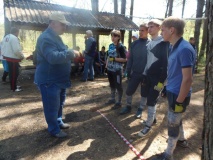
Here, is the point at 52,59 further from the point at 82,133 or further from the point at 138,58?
the point at 138,58

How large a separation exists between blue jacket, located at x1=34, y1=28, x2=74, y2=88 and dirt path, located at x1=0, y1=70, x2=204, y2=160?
1.05 meters

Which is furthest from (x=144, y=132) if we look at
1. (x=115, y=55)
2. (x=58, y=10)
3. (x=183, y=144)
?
(x=58, y=10)

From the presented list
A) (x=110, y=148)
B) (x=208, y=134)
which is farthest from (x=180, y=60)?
(x=110, y=148)

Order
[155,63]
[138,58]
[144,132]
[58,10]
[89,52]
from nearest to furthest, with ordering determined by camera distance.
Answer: [155,63], [144,132], [138,58], [89,52], [58,10]

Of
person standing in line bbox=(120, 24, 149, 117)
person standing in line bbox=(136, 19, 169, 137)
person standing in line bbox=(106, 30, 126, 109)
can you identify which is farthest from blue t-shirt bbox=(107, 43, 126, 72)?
person standing in line bbox=(136, 19, 169, 137)

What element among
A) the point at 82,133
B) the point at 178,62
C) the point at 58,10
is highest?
the point at 58,10

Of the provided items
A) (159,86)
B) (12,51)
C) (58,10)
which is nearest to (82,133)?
(159,86)

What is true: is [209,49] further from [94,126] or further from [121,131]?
[94,126]

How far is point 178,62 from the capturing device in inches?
97.0

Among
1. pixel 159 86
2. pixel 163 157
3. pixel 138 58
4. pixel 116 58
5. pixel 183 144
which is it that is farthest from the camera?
pixel 116 58

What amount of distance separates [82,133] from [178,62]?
7.38ft

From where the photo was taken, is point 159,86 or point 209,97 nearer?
point 209,97

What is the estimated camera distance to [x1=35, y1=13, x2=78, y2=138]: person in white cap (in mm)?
3012

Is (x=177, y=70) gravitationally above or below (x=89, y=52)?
above
